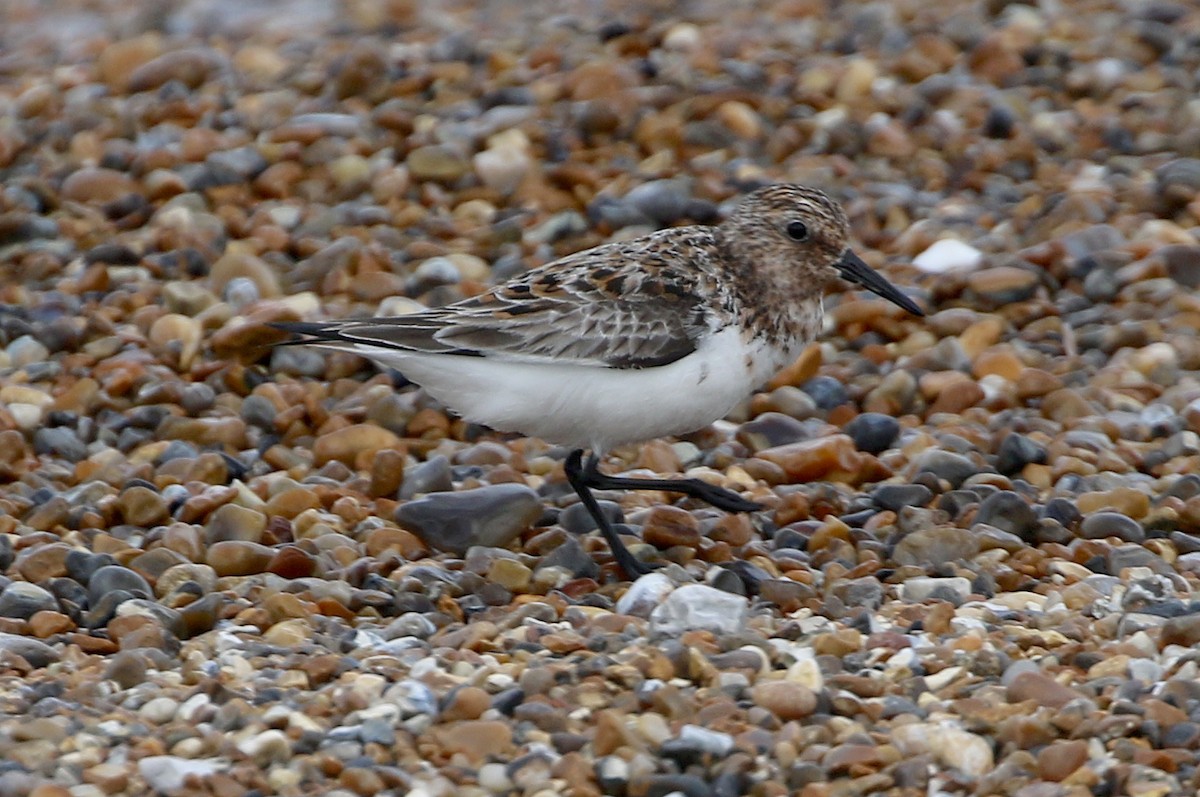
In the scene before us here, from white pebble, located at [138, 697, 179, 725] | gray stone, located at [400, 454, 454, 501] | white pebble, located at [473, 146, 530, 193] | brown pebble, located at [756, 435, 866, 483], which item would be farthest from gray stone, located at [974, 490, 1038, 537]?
white pebble, located at [473, 146, 530, 193]

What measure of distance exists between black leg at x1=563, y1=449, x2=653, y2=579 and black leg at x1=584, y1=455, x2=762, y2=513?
0.02 meters

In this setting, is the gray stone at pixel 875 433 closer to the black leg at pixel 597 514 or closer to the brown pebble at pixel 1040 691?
the black leg at pixel 597 514

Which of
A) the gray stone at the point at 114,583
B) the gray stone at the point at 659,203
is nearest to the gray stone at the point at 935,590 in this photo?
the gray stone at the point at 114,583

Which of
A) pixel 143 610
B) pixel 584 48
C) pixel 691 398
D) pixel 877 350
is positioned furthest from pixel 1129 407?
pixel 584 48

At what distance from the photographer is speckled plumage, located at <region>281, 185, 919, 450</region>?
6.15 metres

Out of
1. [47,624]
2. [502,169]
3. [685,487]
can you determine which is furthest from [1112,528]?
[502,169]

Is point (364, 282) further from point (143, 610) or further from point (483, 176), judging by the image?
point (143, 610)

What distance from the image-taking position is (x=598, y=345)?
244 inches

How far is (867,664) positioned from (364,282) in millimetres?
4094

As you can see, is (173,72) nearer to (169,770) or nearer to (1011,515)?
(1011,515)

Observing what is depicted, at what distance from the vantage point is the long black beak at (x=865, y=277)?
684cm

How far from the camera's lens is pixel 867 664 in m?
5.21

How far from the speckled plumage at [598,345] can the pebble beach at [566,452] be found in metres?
0.45

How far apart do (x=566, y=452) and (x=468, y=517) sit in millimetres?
1106
